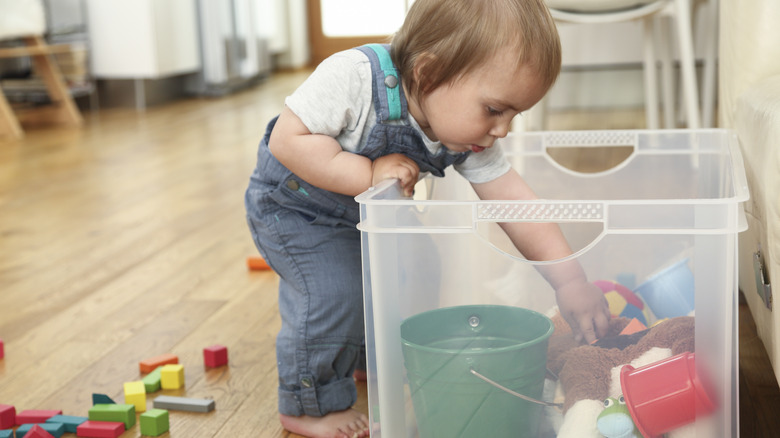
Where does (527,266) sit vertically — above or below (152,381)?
above

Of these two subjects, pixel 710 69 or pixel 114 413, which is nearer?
pixel 114 413

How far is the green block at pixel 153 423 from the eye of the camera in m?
0.83

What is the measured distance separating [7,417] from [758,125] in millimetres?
795

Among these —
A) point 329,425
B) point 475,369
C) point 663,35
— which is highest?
point 663,35

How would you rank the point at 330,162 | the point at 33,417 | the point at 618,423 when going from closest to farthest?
the point at 618,423
the point at 330,162
the point at 33,417

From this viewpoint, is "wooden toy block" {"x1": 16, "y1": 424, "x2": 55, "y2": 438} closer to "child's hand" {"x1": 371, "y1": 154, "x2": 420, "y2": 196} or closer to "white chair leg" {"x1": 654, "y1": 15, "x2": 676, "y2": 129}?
"child's hand" {"x1": 371, "y1": 154, "x2": 420, "y2": 196}

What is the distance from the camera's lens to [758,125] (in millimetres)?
755

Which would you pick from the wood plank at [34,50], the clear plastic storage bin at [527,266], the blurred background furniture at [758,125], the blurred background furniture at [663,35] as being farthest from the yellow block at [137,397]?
the wood plank at [34,50]

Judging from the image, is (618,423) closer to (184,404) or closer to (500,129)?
(500,129)

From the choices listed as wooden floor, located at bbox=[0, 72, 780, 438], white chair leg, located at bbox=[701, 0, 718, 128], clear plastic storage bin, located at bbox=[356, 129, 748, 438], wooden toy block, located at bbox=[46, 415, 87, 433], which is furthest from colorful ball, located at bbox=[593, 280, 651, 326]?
white chair leg, located at bbox=[701, 0, 718, 128]

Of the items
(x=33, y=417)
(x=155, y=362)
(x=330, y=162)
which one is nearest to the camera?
(x=330, y=162)

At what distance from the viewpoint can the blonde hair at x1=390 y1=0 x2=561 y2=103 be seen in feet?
2.33

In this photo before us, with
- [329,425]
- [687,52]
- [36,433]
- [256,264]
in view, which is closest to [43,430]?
[36,433]

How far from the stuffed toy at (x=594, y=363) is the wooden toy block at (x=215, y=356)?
47cm
